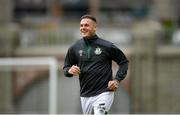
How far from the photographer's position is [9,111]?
91.6 feet

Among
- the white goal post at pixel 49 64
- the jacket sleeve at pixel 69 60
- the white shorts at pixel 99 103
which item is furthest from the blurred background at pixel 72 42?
the white shorts at pixel 99 103

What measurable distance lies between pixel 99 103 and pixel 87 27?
908mm

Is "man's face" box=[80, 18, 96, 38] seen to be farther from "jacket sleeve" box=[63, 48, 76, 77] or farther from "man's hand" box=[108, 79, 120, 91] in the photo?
"man's hand" box=[108, 79, 120, 91]

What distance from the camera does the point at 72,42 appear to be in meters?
Answer: 29.9

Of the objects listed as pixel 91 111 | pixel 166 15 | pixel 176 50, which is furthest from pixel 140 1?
pixel 91 111

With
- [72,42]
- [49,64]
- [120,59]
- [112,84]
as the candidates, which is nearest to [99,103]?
[112,84]

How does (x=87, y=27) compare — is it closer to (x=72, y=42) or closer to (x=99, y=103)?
(x=99, y=103)

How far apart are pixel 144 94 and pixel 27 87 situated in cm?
416

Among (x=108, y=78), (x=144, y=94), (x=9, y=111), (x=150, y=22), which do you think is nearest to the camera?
(x=108, y=78)

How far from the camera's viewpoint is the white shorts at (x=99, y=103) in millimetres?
9898

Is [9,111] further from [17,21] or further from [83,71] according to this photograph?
[83,71]

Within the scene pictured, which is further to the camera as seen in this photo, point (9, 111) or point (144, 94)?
point (144, 94)

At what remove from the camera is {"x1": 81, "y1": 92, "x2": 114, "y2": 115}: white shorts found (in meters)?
A: 9.90

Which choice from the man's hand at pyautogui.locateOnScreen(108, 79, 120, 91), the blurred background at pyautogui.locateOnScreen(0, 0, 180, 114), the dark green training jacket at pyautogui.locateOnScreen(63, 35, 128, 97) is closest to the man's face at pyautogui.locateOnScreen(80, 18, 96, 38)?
the dark green training jacket at pyautogui.locateOnScreen(63, 35, 128, 97)
